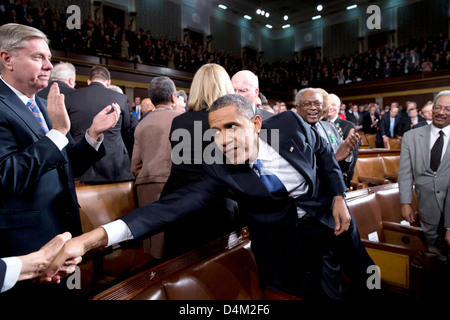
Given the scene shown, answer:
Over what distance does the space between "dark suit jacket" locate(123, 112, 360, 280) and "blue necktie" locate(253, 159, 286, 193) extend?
4 cm

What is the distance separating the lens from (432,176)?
2.26 m

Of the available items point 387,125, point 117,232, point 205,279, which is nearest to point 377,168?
point 387,125

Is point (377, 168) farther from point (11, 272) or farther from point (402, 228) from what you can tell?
point (11, 272)

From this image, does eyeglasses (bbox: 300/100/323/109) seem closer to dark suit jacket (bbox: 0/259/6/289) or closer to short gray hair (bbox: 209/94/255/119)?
short gray hair (bbox: 209/94/255/119)

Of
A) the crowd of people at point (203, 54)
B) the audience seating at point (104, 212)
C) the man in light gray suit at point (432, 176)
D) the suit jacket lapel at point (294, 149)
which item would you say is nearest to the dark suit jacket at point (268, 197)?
the suit jacket lapel at point (294, 149)

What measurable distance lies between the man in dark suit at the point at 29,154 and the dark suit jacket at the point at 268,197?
36 cm

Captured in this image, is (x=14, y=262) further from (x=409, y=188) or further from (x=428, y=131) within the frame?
(x=428, y=131)

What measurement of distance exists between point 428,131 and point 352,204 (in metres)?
0.85

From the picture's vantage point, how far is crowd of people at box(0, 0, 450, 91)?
8633mm

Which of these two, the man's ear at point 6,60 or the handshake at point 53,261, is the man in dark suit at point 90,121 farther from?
the handshake at point 53,261

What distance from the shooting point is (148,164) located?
202cm

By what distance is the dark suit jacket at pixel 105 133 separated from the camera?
2.28 meters

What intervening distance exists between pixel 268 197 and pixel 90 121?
1680mm
